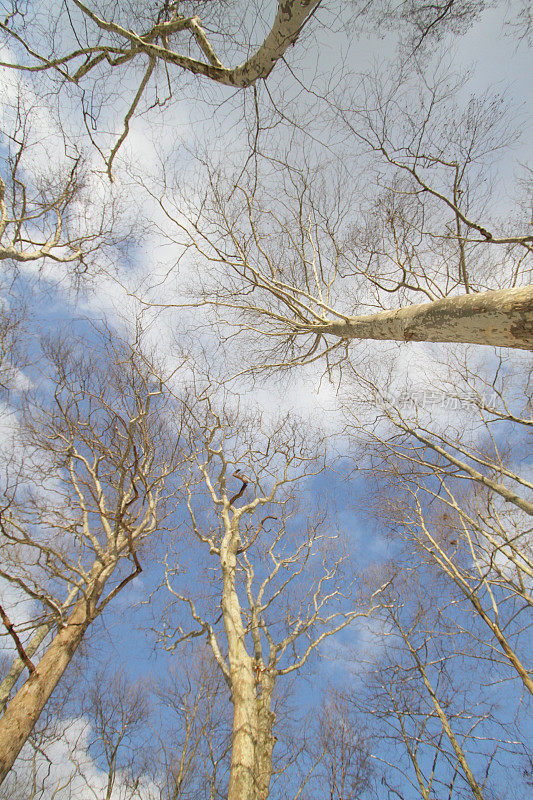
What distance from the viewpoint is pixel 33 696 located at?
349 cm

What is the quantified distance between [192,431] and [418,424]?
377cm

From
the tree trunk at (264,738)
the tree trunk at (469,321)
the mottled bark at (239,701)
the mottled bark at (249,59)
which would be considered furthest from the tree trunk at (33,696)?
the mottled bark at (249,59)

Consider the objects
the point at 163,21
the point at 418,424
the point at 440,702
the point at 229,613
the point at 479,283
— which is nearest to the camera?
the point at 163,21

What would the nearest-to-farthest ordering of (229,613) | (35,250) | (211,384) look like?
(229,613), (35,250), (211,384)

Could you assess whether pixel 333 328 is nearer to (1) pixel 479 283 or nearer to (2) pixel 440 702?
(1) pixel 479 283

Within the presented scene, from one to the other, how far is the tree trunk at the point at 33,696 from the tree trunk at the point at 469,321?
3759mm

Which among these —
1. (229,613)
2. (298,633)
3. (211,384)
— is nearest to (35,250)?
(211,384)

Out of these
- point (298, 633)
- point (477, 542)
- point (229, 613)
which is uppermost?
point (477, 542)

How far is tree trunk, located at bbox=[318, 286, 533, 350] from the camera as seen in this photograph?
1.99 metres

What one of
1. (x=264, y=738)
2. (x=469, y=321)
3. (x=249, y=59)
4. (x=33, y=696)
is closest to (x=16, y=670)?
(x=33, y=696)

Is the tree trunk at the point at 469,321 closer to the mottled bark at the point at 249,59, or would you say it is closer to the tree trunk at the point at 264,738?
the mottled bark at the point at 249,59

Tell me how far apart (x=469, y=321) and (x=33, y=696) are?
5.55 meters

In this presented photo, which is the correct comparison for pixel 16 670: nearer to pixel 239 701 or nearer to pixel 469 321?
pixel 239 701

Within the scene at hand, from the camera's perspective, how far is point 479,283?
5059mm
